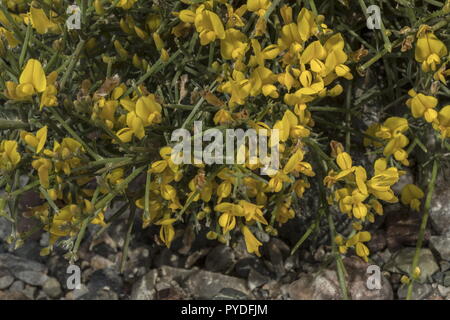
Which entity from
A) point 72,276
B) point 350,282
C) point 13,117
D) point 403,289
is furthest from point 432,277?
point 13,117

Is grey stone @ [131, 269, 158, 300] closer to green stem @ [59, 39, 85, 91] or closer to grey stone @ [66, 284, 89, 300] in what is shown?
grey stone @ [66, 284, 89, 300]

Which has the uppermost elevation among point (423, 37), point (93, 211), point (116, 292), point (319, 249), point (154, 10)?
point (154, 10)

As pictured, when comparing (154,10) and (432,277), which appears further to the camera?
(432,277)

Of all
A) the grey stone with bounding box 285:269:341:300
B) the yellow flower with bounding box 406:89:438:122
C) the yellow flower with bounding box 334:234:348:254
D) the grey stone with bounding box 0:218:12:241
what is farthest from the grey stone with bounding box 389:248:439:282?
the grey stone with bounding box 0:218:12:241

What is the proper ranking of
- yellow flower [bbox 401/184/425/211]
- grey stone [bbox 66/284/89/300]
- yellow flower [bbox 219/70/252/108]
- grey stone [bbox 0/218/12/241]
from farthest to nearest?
1. grey stone [bbox 0/218/12/241]
2. grey stone [bbox 66/284/89/300]
3. yellow flower [bbox 401/184/425/211]
4. yellow flower [bbox 219/70/252/108]

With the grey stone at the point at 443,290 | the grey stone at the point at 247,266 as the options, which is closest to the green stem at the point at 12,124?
the grey stone at the point at 247,266

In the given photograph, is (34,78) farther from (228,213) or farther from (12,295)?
(12,295)

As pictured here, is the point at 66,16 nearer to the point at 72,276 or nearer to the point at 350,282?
the point at 72,276
